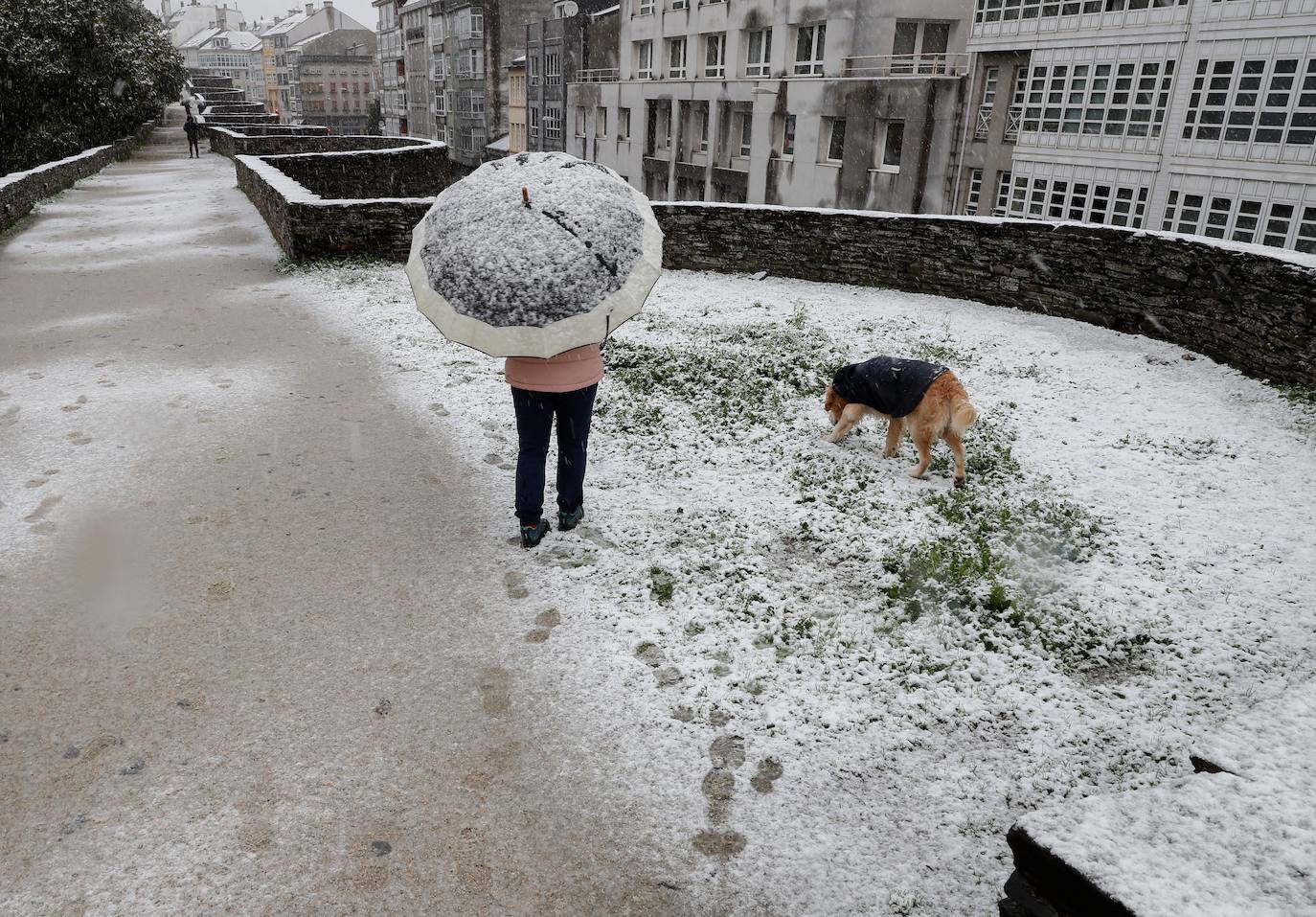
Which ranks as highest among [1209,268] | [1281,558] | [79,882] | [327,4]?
[327,4]

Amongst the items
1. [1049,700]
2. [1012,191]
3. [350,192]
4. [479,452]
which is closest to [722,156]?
[1012,191]

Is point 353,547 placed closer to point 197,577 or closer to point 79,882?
point 197,577

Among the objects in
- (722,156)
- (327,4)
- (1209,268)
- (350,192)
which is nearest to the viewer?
(1209,268)

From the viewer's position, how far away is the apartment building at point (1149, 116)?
19.6 meters

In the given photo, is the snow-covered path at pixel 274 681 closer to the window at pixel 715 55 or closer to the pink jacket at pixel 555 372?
the pink jacket at pixel 555 372

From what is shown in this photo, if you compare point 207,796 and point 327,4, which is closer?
point 207,796

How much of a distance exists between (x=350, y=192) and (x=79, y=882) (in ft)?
66.7

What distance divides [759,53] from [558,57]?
66.9ft

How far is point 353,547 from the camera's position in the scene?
4.96 m

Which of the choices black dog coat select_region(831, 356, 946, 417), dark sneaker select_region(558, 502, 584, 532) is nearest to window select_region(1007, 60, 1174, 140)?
black dog coat select_region(831, 356, 946, 417)

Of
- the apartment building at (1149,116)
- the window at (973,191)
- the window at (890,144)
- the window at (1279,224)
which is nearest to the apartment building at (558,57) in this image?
the window at (890,144)

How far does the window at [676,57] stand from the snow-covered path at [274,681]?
36.6m

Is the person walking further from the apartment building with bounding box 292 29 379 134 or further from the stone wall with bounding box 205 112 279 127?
the apartment building with bounding box 292 29 379 134

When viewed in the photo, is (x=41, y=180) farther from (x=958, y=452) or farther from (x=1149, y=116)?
(x=1149, y=116)
